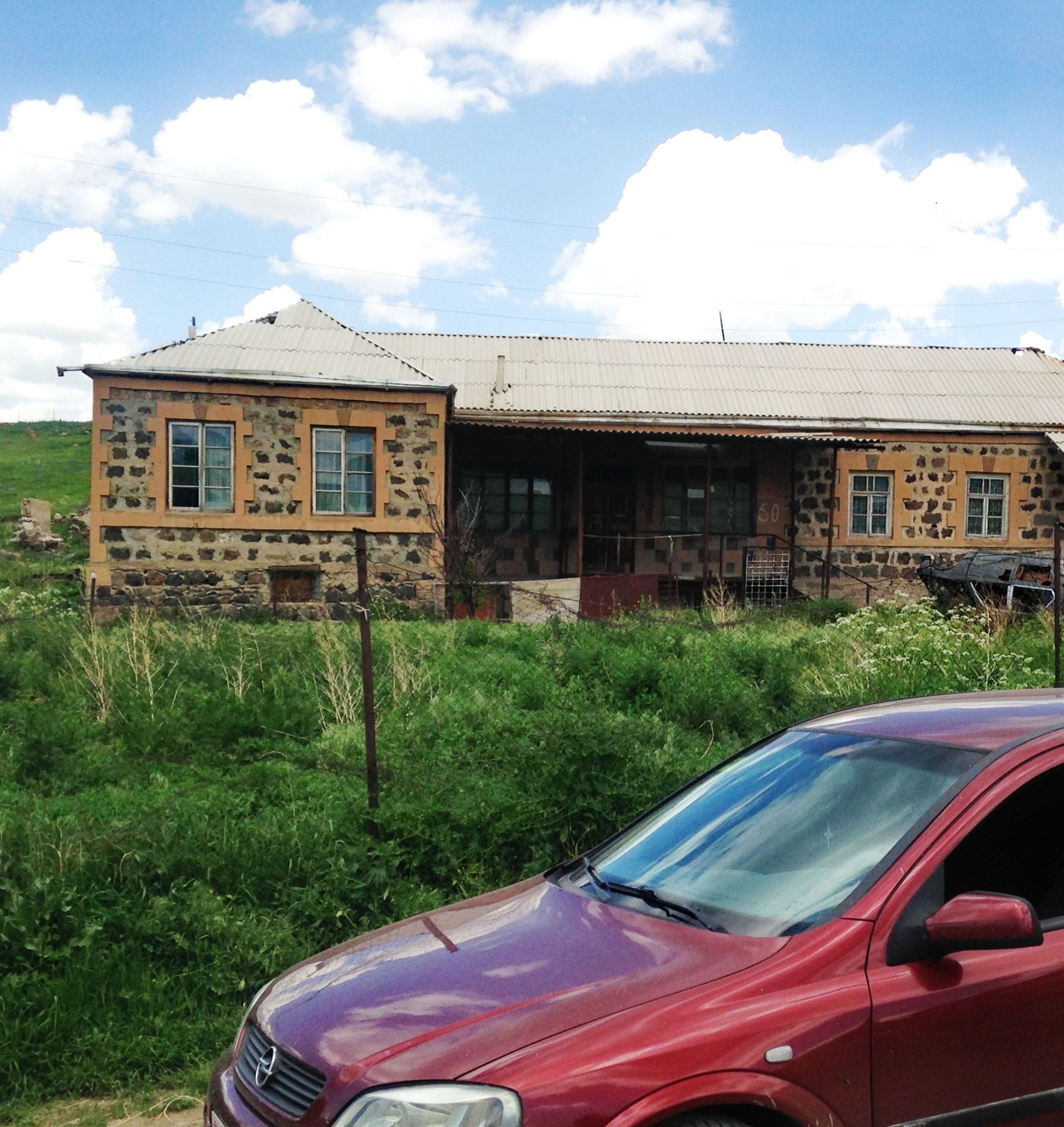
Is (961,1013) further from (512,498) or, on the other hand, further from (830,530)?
(512,498)

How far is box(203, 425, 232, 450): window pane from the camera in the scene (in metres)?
18.9

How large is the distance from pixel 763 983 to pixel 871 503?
2153cm

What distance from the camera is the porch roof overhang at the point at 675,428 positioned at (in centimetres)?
1994

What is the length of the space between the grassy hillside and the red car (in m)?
29.9

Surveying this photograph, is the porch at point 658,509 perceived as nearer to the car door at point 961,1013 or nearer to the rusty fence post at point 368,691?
the rusty fence post at point 368,691

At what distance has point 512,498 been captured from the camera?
888 inches

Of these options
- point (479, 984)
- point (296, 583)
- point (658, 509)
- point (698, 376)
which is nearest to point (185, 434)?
point (296, 583)

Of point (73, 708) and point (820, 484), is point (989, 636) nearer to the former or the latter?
point (73, 708)

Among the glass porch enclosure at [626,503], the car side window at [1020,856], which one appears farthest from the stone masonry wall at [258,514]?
the car side window at [1020,856]

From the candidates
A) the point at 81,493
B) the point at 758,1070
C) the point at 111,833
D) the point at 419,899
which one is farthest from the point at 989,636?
the point at 81,493

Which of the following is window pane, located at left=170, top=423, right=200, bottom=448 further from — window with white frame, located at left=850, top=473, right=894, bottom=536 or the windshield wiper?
the windshield wiper

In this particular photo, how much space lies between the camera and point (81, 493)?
34750 millimetres

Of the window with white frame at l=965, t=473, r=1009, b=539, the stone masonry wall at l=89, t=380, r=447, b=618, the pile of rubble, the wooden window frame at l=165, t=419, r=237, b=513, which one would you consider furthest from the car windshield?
the pile of rubble

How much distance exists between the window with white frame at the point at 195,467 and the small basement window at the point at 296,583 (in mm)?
1349
